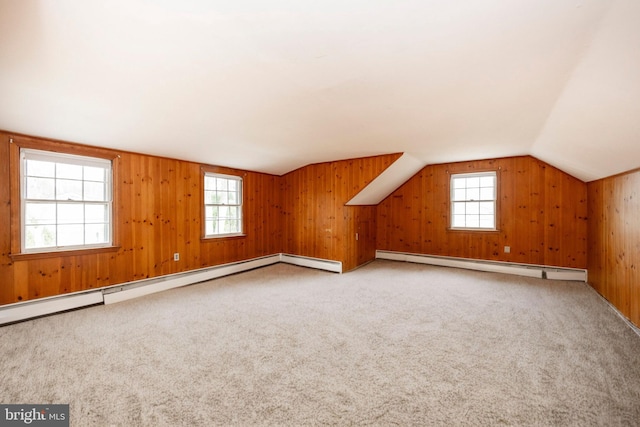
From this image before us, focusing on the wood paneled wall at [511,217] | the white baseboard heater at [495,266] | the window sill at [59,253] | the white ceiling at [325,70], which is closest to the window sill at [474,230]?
the wood paneled wall at [511,217]

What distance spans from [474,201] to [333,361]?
436cm

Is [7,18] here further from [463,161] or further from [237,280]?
[463,161]

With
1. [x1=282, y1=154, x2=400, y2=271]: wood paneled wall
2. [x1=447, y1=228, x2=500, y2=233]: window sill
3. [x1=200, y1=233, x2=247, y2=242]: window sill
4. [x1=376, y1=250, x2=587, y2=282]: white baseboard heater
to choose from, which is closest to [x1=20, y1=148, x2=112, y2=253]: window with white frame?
[x1=200, y1=233, x2=247, y2=242]: window sill

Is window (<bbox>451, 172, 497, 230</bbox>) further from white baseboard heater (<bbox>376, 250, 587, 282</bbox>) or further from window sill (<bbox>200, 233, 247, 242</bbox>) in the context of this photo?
window sill (<bbox>200, 233, 247, 242</bbox>)

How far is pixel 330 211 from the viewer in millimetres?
4992

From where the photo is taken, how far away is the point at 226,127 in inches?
116

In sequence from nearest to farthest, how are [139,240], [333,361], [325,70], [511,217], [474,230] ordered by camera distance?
[325,70] < [333,361] < [139,240] < [511,217] < [474,230]

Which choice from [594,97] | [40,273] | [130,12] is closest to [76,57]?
[130,12]

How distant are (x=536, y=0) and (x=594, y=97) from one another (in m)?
1.20

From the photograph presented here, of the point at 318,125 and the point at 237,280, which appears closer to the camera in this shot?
the point at 318,125

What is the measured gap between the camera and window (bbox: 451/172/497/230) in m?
4.84

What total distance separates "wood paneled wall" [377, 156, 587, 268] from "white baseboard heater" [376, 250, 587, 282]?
0.29ft

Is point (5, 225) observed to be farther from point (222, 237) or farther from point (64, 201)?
point (222, 237)

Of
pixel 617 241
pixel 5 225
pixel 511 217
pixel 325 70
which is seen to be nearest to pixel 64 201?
pixel 5 225
